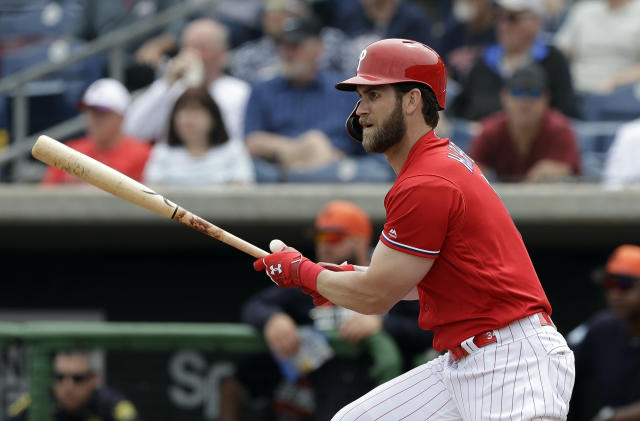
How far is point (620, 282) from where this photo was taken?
17.9 ft

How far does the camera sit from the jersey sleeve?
3135 millimetres

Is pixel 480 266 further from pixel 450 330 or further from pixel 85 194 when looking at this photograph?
pixel 85 194

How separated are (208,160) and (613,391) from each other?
2.52 meters

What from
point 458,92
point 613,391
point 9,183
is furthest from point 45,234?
point 613,391

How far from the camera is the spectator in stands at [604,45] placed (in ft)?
23.6

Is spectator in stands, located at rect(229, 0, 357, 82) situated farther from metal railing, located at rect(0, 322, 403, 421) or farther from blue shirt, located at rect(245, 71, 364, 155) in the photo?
metal railing, located at rect(0, 322, 403, 421)

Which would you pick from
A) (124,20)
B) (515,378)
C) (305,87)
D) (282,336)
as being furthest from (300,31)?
(515,378)

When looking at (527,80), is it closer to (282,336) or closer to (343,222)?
(343,222)

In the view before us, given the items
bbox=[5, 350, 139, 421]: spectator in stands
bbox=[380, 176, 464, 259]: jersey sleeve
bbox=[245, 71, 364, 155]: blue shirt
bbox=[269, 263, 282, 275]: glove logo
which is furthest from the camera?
bbox=[245, 71, 364, 155]: blue shirt

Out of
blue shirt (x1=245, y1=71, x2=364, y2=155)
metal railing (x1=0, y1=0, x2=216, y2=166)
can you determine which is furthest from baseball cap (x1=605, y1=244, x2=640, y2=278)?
metal railing (x1=0, y1=0, x2=216, y2=166)

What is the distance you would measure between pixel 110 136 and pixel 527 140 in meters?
2.39

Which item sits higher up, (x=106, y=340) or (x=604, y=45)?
(x=604, y=45)

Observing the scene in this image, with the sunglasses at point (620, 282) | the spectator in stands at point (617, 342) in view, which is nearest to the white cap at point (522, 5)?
the spectator in stands at point (617, 342)

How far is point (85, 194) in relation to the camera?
6090mm
